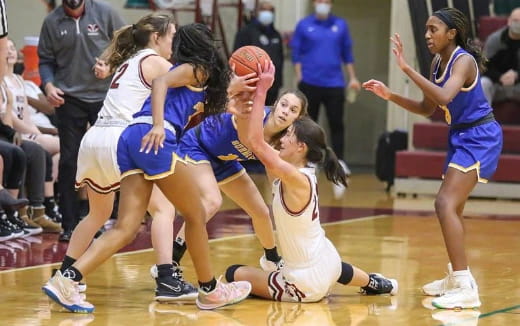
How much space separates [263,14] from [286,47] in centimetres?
168

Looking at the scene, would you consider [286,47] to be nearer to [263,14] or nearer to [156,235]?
[263,14]

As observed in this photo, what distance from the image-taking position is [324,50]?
13898mm

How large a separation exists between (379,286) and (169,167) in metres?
1.38

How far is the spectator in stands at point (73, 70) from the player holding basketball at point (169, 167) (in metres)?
2.76

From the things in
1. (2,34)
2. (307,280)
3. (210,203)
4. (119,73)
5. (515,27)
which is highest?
(2,34)

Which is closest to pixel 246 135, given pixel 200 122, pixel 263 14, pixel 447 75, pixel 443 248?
pixel 200 122

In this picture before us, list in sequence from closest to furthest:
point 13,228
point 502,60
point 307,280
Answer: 1. point 307,280
2. point 13,228
3. point 502,60

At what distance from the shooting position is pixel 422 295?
19.8 ft

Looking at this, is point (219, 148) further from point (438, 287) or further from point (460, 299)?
point (460, 299)

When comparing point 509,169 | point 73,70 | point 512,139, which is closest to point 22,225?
point 73,70

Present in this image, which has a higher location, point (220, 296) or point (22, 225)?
point (220, 296)

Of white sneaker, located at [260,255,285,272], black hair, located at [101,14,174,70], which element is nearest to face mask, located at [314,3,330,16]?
white sneaker, located at [260,255,285,272]

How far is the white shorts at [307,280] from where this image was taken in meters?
5.62

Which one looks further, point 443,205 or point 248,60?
point 443,205
